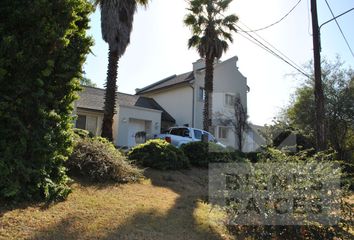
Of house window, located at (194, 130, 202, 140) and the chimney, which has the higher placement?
the chimney

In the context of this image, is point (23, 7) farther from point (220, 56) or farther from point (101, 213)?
point (220, 56)

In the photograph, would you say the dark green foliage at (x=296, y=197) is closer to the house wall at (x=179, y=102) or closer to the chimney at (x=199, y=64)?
the house wall at (x=179, y=102)

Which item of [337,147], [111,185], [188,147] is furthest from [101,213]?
[337,147]

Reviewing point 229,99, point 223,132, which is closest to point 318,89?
point 223,132

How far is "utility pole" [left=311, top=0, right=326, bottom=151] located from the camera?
1045cm

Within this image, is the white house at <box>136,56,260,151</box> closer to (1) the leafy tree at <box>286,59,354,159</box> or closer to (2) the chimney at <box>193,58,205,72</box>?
(2) the chimney at <box>193,58,205,72</box>

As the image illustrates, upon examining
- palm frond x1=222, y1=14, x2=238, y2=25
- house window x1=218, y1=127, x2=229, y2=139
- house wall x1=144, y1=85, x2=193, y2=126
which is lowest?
house window x1=218, y1=127, x2=229, y2=139

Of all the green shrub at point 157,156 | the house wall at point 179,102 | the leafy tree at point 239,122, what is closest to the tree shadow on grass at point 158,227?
the green shrub at point 157,156

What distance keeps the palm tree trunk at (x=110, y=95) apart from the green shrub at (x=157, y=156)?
2.90 m

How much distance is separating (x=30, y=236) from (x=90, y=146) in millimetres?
4195

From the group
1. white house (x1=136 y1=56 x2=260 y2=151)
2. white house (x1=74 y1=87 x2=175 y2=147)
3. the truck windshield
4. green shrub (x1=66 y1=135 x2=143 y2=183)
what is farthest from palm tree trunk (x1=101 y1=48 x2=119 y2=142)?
white house (x1=136 y1=56 x2=260 y2=151)

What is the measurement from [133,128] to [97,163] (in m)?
14.9

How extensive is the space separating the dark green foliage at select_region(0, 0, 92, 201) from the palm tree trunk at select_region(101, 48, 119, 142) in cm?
723

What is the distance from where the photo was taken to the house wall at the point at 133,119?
2239cm
